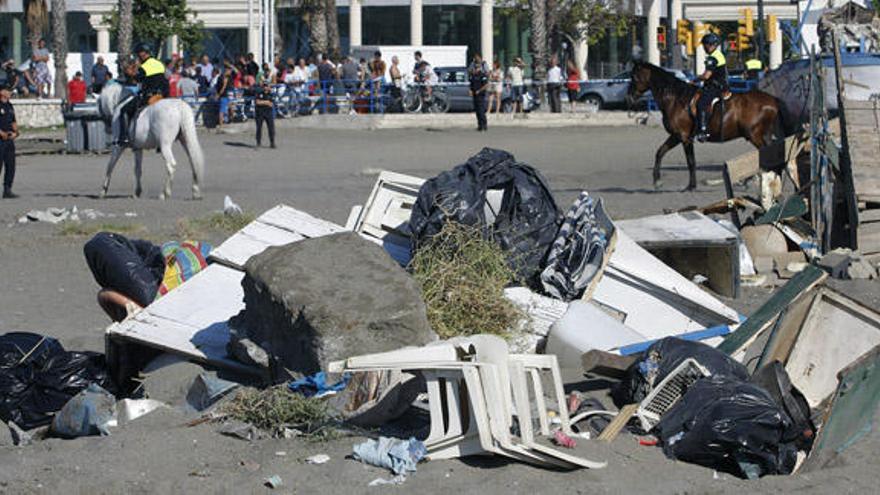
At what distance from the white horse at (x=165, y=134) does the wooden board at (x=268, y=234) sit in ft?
28.7

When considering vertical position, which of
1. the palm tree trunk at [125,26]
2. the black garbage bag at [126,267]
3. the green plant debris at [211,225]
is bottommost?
the green plant debris at [211,225]

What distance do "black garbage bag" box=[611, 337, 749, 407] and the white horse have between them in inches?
478

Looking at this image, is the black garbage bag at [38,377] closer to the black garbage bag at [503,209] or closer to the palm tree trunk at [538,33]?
the black garbage bag at [503,209]

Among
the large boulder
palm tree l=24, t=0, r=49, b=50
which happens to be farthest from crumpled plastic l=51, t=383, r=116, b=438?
palm tree l=24, t=0, r=49, b=50

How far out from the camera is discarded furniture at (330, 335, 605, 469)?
6.63m

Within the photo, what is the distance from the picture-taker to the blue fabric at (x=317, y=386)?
25.4 ft

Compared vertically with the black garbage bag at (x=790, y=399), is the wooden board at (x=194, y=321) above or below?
above

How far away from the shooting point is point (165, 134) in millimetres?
19688

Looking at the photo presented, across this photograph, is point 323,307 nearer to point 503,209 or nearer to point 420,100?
point 503,209

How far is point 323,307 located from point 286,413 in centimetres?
77

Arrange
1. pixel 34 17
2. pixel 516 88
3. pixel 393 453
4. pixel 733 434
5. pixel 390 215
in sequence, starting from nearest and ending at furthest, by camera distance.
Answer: pixel 393 453, pixel 733 434, pixel 390 215, pixel 516 88, pixel 34 17

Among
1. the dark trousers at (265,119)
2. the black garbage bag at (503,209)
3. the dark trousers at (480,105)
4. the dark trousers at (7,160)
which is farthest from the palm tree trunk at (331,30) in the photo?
the black garbage bag at (503,209)

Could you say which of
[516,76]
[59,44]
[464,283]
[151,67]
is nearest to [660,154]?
[151,67]

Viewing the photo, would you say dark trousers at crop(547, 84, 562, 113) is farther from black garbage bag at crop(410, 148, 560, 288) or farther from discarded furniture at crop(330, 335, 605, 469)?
discarded furniture at crop(330, 335, 605, 469)
